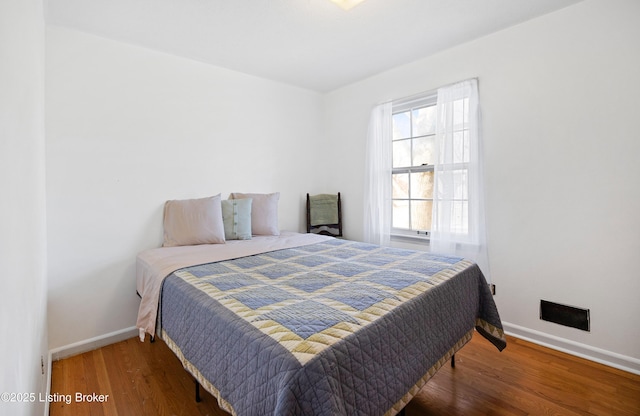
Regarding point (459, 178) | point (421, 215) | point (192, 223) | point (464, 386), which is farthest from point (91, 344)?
point (459, 178)

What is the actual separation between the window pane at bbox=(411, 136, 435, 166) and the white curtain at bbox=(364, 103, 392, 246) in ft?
0.87

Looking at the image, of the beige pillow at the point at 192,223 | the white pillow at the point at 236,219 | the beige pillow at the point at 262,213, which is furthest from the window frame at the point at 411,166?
the beige pillow at the point at 192,223

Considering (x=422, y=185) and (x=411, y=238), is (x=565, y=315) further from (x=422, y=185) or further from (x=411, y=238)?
(x=422, y=185)

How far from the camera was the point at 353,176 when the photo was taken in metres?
3.60

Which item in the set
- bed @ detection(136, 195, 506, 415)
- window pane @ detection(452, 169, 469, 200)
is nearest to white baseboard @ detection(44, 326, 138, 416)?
bed @ detection(136, 195, 506, 415)

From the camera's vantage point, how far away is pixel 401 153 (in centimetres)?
321

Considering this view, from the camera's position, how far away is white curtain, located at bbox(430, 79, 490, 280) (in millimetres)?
2535

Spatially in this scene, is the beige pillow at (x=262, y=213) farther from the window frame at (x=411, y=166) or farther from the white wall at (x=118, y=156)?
the window frame at (x=411, y=166)

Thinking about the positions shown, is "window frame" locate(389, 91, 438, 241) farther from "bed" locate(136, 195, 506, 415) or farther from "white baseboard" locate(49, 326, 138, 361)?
"white baseboard" locate(49, 326, 138, 361)

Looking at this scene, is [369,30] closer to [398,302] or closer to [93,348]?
[398,302]

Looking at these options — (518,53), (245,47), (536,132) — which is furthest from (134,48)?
(536,132)

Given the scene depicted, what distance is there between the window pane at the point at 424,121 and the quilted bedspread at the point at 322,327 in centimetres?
149

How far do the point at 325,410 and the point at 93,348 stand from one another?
2.34 meters

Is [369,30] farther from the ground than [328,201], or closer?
farther from the ground
